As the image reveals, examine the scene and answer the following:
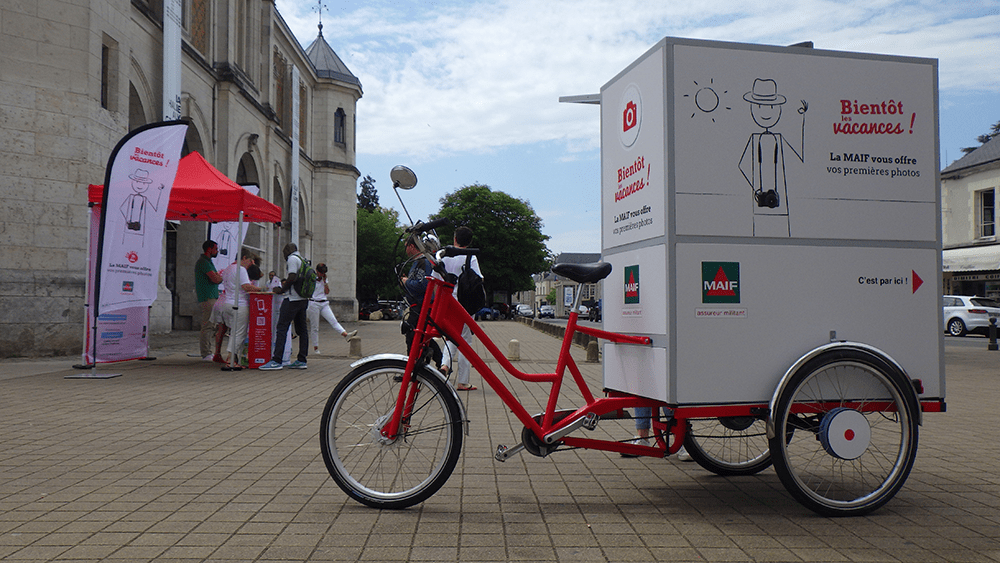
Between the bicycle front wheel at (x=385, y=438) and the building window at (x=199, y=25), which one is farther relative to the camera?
the building window at (x=199, y=25)

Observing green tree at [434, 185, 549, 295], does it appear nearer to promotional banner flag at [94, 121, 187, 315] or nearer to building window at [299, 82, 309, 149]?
building window at [299, 82, 309, 149]

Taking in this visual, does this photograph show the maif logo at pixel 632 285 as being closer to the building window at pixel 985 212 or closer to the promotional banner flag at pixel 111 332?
the promotional banner flag at pixel 111 332

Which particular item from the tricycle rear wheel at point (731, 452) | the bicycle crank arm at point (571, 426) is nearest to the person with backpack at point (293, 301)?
the tricycle rear wheel at point (731, 452)

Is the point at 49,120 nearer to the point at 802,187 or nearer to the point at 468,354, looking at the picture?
the point at 468,354

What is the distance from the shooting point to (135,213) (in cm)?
1038

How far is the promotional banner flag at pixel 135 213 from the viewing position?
10.1 meters

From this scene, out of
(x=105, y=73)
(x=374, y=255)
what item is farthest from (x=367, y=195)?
(x=105, y=73)

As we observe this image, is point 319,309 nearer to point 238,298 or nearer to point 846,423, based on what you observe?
point 238,298

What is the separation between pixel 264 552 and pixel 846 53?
12.9 ft

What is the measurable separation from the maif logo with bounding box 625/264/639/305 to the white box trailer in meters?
0.01

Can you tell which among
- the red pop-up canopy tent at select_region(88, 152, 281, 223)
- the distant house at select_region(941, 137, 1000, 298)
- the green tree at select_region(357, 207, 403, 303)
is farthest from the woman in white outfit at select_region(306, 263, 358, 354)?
the green tree at select_region(357, 207, 403, 303)

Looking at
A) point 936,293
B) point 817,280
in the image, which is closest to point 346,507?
point 817,280

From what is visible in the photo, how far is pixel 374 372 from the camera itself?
4.12 metres

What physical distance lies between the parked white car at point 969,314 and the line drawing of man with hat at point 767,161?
84.0 ft
